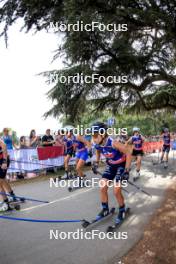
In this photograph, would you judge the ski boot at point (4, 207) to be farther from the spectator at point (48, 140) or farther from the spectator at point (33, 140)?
the spectator at point (48, 140)

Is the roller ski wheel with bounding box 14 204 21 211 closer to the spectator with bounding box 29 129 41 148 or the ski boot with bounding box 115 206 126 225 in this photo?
the ski boot with bounding box 115 206 126 225

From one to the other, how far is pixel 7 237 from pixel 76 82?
5820mm

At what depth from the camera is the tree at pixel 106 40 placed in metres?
6.68

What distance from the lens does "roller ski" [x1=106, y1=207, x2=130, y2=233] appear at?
6094mm

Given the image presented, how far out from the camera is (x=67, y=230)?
6.25 m

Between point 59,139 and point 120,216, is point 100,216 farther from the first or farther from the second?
point 59,139

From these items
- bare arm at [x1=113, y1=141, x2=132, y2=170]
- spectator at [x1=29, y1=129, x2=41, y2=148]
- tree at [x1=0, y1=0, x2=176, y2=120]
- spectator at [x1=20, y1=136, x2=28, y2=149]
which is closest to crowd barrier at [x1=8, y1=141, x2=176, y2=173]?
spectator at [x1=20, y1=136, x2=28, y2=149]

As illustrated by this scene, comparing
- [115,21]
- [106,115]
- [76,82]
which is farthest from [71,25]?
[106,115]

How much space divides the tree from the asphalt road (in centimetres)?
368

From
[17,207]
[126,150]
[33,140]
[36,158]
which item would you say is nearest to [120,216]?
[126,150]

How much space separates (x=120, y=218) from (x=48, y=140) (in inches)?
357

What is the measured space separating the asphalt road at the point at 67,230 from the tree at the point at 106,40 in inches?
145

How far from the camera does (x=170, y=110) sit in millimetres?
18797

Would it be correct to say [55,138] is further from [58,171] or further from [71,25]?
[71,25]
